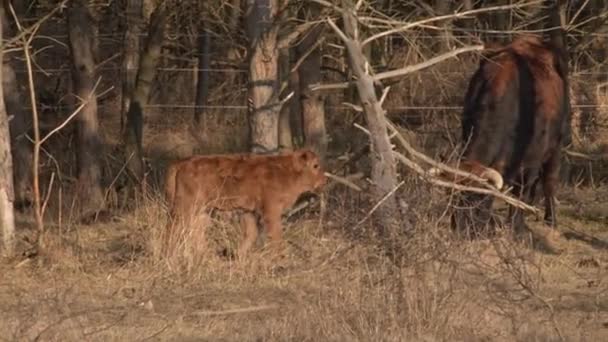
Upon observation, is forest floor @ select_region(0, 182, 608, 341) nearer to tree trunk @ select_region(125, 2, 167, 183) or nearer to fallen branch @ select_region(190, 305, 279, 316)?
fallen branch @ select_region(190, 305, 279, 316)

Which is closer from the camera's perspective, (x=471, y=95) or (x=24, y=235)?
(x=24, y=235)

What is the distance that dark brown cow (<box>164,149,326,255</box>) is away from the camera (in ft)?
40.6

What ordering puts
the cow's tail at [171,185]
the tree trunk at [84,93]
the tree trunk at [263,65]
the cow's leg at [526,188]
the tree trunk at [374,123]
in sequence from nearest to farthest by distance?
the tree trunk at [374,123] < the cow's tail at [171,185] < the tree trunk at [263,65] < the cow's leg at [526,188] < the tree trunk at [84,93]

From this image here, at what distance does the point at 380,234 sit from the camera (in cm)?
982

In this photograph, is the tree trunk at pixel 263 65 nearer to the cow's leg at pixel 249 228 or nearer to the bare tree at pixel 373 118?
the cow's leg at pixel 249 228

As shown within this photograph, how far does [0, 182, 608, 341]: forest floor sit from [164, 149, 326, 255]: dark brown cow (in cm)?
25

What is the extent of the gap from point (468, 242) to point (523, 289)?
51 centimetres

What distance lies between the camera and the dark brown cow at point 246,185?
12.4 meters

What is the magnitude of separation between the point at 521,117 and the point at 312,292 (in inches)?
203

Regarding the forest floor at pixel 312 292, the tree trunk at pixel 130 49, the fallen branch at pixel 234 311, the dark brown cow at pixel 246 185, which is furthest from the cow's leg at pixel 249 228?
the tree trunk at pixel 130 49

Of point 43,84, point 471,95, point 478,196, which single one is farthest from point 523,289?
point 43,84

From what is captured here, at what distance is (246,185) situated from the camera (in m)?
12.5

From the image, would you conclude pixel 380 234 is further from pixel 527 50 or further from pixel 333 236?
pixel 527 50

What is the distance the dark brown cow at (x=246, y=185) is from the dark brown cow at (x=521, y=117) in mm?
1944
